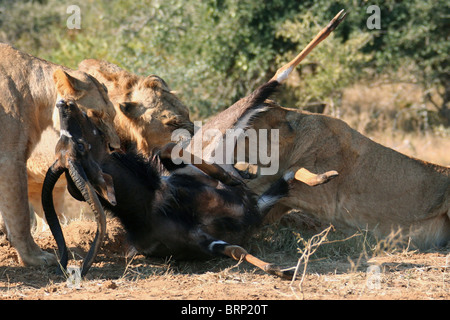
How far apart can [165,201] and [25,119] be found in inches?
45.6

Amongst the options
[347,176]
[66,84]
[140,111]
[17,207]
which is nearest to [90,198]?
[17,207]

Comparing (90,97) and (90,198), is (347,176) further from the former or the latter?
(90,198)

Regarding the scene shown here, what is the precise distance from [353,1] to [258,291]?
26.1 feet

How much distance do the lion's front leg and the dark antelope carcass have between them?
298 mm

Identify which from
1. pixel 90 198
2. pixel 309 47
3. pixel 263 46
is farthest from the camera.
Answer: pixel 263 46

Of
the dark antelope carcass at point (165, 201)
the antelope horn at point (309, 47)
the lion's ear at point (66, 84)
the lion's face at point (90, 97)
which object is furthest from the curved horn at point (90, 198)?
the antelope horn at point (309, 47)

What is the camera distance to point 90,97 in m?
4.57

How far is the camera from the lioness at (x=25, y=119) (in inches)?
179

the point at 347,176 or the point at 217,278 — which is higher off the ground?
the point at 347,176

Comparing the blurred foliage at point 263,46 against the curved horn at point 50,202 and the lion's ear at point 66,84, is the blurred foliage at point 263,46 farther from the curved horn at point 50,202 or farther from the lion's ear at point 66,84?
the curved horn at point 50,202

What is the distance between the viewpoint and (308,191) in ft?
17.6

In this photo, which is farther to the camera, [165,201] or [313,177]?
[313,177]

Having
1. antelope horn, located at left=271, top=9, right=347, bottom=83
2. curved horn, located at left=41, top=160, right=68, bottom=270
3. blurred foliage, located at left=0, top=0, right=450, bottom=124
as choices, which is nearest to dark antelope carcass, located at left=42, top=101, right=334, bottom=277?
curved horn, located at left=41, top=160, right=68, bottom=270

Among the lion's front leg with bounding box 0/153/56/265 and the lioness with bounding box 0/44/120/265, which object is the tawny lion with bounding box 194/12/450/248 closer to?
the lioness with bounding box 0/44/120/265
